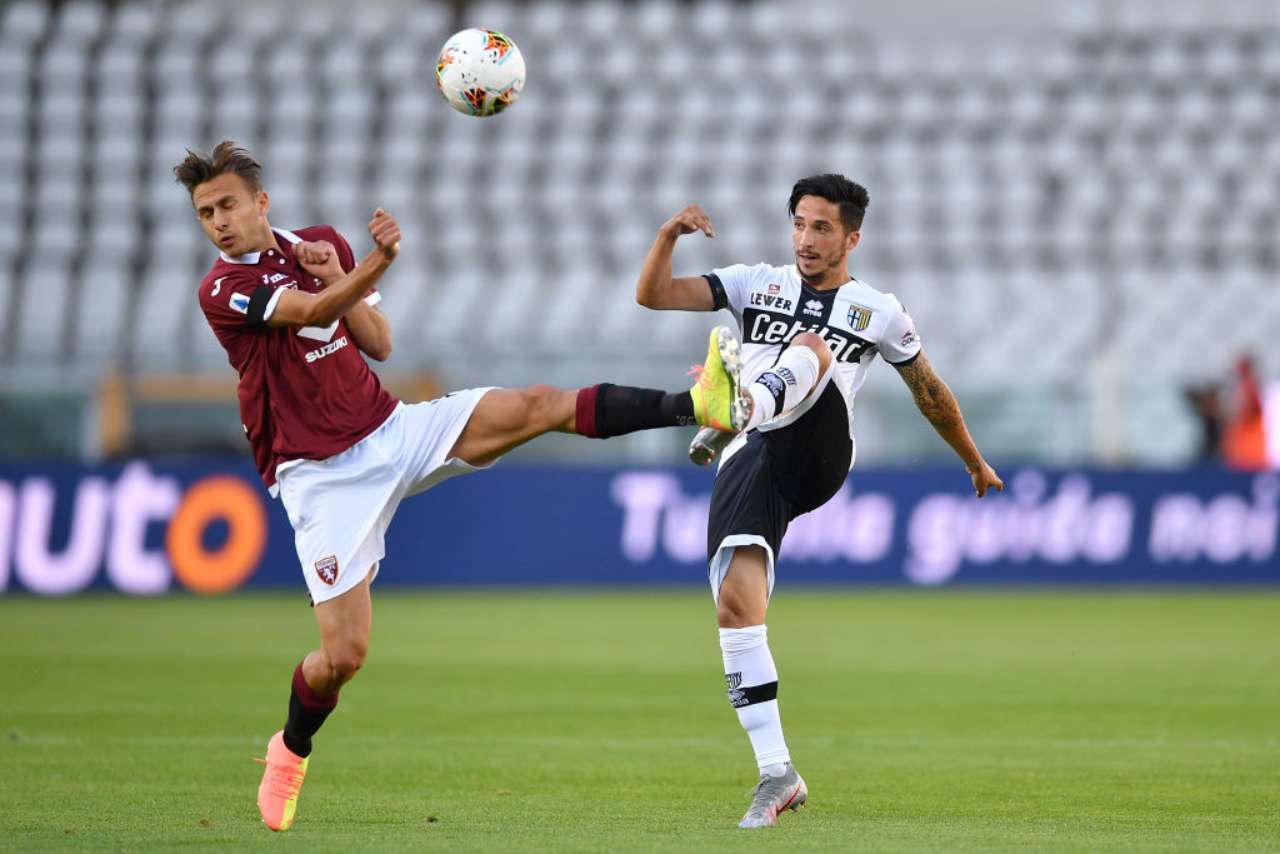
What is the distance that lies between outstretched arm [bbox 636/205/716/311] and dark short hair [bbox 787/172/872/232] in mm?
382

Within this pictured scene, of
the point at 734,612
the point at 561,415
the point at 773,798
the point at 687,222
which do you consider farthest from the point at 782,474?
the point at 773,798

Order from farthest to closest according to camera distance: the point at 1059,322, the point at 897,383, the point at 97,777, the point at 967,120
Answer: the point at 967,120 < the point at 1059,322 < the point at 897,383 < the point at 97,777

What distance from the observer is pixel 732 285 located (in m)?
7.01

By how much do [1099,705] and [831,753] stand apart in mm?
2414

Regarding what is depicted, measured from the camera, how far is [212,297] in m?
6.45

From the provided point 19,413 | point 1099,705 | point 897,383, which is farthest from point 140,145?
point 1099,705

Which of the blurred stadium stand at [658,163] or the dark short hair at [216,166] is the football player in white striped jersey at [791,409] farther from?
the blurred stadium stand at [658,163]

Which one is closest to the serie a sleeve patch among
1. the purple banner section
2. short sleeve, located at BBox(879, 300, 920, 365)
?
short sleeve, located at BBox(879, 300, 920, 365)

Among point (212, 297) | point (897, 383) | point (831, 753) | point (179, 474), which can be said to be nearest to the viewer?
point (212, 297)

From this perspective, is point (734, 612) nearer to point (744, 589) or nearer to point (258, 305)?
point (744, 589)

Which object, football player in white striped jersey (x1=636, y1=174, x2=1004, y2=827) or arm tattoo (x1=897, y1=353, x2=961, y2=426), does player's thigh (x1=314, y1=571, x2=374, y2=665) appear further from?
arm tattoo (x1=897, y1=353, x2=961, y2=426)

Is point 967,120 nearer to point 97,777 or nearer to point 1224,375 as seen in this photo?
point 1224,375

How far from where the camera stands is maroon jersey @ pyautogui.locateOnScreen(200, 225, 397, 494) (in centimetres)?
649

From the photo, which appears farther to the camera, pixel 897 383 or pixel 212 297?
pixel 897 383
